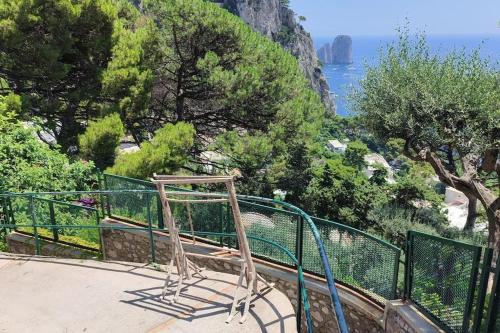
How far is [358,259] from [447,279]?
5.04 feet

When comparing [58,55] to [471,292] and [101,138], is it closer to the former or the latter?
[101,138]

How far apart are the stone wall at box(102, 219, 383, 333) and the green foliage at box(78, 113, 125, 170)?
4.31 meters

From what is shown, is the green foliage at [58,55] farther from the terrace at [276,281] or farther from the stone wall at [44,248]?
the terrace at [276,281]

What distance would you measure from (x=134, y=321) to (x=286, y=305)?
4.93 ft

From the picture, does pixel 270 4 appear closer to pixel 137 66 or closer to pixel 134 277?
pixel 137 66

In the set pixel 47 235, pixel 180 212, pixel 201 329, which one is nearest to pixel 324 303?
pixel 201 329

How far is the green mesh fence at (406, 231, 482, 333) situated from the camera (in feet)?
13.4

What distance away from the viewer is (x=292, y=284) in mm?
6211

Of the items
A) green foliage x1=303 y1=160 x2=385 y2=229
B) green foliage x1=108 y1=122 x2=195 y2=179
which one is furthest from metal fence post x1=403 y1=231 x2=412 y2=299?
green foliage x1=303 y1=160 x2=385 y2=229

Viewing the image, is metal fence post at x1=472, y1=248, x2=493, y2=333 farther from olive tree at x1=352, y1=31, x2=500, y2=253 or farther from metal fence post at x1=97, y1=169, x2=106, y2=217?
olive tree at x1=352, y1=31, x2=500, y2=253

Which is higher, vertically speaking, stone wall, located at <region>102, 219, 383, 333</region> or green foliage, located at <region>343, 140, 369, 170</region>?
stone wall, located at <region>102, 219, 383, 333</region>

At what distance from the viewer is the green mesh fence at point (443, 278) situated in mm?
4078

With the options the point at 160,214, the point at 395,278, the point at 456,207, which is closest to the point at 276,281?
the point at 395,278

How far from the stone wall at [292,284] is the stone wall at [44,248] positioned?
2.59 ft
